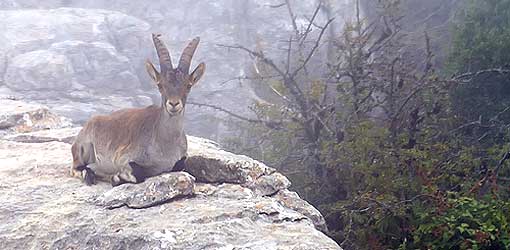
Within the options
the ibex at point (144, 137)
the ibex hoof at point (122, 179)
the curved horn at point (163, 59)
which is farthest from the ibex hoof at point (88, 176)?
the curved horn at point (163, 59)

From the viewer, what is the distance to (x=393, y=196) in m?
7.68

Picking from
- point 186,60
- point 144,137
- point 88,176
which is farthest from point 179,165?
point 186,60

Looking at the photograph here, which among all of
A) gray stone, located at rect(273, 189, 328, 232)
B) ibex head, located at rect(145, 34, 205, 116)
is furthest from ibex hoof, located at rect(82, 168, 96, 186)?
gray stone, located at rect(273, 189, 328, 232)

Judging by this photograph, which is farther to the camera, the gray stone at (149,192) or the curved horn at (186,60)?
the curved horn at (186,60)

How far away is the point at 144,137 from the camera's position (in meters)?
5.94

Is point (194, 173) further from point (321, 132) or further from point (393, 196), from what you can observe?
point (321, 132)

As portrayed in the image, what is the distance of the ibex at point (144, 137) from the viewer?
18.0 ft

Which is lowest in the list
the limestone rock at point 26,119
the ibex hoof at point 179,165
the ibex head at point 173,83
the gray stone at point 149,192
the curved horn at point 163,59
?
the limestone rock at point 26,119

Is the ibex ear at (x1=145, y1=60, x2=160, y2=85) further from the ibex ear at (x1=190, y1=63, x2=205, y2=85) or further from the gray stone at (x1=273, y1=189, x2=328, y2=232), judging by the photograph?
the gray stone at (x1=273, y1=189, x2=328, y2=232)

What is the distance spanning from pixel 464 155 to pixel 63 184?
4.90m

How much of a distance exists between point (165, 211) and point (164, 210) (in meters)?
0.02

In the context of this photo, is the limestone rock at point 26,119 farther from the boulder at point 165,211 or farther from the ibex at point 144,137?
the ibex at point 144,137

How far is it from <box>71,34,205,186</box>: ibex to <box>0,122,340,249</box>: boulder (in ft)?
0.66

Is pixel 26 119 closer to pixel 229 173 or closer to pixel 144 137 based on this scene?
pixel 144 137
